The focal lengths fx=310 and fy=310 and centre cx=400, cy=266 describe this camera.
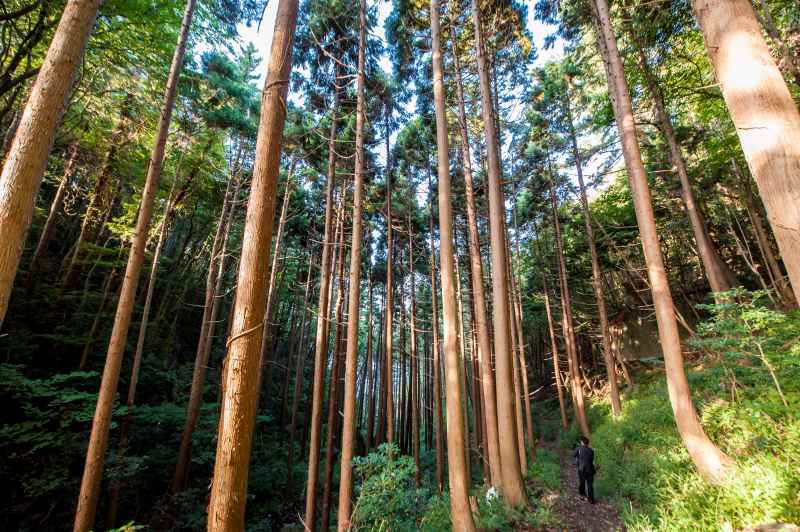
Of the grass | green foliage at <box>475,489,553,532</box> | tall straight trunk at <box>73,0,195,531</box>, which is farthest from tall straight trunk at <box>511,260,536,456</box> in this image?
tall straight trunk at <box>73,0,195,531</box>

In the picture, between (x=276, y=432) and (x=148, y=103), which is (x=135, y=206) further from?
(x=276, y=432)

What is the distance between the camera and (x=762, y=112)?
294 centimetres

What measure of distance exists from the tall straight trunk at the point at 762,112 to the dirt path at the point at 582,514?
18.0ft

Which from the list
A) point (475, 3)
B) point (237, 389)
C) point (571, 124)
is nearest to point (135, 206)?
point (237, 389)

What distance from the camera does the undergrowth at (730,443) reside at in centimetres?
346

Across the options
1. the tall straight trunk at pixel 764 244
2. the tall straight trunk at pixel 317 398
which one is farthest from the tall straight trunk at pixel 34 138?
the tall straight trunk at pixel 764 244

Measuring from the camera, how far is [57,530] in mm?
7074

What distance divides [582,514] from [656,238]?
232 inches

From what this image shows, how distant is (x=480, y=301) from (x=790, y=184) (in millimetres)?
5626

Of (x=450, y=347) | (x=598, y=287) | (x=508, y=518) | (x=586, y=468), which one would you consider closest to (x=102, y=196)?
(x=450, y=347)

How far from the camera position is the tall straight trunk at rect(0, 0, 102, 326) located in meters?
2.30

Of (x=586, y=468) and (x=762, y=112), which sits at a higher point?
(x=762, y=112)

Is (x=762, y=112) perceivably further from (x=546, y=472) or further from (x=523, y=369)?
(x=523, y=369)

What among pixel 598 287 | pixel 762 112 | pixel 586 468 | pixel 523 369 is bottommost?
pixel 586 468
